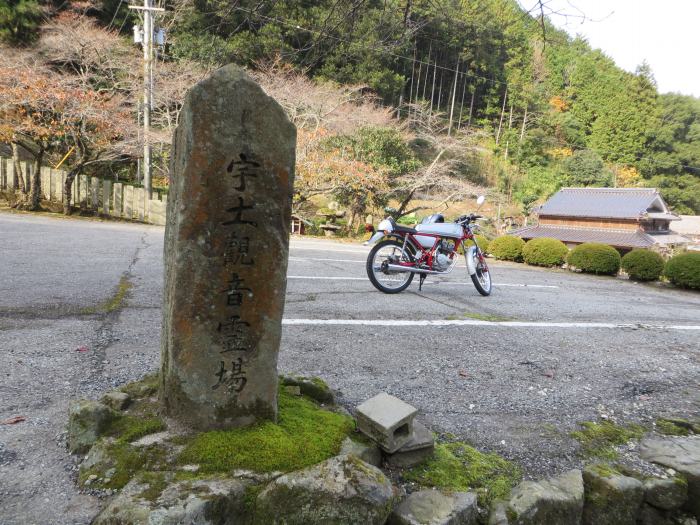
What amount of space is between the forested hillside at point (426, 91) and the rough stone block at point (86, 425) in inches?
106

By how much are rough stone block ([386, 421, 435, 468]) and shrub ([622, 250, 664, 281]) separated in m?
11.1

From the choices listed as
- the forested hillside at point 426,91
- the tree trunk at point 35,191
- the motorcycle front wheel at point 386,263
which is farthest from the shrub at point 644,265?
the tree trunk at point 35,191

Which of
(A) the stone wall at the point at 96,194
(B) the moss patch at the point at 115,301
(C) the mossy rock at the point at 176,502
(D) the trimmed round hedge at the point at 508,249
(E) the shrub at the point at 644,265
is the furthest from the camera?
(A) the stone wall at the point at 96,194

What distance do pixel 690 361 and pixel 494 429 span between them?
9.33 feet

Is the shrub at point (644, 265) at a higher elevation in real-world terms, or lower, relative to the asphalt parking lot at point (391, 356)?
higher

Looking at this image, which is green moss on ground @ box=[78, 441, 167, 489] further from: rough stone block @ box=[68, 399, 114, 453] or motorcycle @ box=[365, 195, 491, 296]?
motorcycle @ box=[365, 195, 491, 296]

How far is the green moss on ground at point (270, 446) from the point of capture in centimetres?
173

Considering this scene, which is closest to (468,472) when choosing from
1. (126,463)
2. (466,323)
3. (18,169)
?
(126,463)

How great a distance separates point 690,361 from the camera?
4074 mm

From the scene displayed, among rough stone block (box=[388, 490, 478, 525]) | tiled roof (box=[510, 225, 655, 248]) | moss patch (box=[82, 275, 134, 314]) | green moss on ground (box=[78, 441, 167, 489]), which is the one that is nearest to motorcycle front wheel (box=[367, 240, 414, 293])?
moss patch (box=[82, 275, 134, 314])

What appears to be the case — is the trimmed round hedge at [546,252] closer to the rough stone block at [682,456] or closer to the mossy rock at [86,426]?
the rough stone block at [682,456]

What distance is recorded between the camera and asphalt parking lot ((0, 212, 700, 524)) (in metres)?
2.19

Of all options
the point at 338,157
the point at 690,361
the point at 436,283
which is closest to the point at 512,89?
the point at 338,157

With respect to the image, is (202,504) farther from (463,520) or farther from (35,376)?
(35,376)
